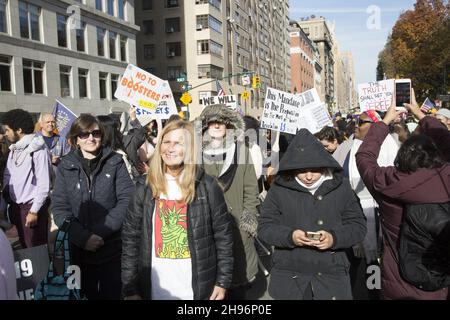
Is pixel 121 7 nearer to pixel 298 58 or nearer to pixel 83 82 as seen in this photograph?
pixel 83 82

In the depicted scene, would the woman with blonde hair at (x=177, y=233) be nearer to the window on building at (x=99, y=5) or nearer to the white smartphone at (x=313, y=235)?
the white smartphone at (x=313, y=235)

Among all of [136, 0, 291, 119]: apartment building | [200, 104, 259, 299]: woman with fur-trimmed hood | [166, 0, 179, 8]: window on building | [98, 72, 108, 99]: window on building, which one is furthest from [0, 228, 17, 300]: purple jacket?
[166, 0, 179, 8]: window on building

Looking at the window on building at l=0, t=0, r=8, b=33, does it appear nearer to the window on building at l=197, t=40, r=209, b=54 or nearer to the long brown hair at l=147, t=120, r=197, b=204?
the long brown hair at l=147, t=120, r=197, b=204

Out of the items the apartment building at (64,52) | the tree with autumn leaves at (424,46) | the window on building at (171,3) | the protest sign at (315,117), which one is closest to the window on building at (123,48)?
the apartment building at (64,52)

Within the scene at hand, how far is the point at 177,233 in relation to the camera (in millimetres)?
2975

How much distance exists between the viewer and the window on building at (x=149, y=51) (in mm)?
55125

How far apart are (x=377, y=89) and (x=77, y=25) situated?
92.8ft

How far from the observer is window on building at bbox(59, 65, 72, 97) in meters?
30.0

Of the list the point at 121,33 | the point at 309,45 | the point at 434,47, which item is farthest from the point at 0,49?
the point at 309,45

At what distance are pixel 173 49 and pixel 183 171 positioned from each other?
174 ft

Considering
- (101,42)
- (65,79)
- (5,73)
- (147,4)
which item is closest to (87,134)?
(5,73)

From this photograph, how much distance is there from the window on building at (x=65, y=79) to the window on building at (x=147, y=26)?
86.7 ft

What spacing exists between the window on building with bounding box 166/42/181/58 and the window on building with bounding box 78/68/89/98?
22.5m
